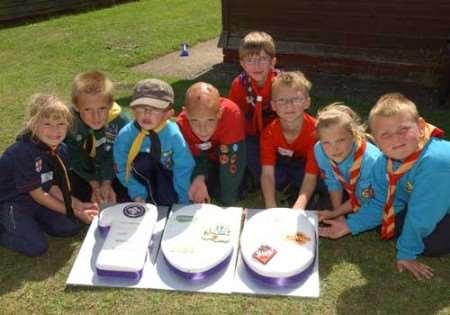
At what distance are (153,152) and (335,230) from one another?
1.48 meters

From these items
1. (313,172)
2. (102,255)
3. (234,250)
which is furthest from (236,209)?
(102,255)

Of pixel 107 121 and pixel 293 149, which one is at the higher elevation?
pixel 107 121

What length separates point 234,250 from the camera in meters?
3.51

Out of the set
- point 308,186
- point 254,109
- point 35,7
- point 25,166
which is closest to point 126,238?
point 25,166

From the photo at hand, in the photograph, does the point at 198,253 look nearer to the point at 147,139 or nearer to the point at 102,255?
the point at 102,255

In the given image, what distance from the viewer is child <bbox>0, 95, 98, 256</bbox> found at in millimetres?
3574

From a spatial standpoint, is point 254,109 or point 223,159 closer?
point 223,159

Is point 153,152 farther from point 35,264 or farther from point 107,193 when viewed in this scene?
point 35,264

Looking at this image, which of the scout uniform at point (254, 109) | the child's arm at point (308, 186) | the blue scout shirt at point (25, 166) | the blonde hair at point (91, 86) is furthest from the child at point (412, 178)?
the blue scout shirt at point (25, 166)

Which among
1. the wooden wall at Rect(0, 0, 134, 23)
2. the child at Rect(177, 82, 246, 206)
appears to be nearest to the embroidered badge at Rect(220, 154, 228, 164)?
the child at Rect(177, 82, 246, 206)

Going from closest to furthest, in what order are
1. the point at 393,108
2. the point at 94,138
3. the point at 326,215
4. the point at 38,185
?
the point at 393,108 < the point at 38,185 < the point at 326,215 < the point at 94,138

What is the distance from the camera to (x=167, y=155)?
3953mm

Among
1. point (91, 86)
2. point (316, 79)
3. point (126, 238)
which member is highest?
point (91, 86)

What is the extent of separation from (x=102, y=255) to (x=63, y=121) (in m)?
1.00
